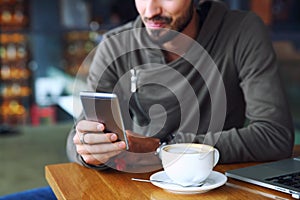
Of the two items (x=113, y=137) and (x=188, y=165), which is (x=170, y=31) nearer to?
(x=113, y=137)

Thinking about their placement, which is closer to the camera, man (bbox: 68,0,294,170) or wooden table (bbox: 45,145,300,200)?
wooden table (bbox: 45,145,300,200)

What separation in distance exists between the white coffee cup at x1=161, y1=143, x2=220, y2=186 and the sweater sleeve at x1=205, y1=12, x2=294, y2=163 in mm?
259

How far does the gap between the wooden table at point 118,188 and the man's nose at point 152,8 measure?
0.53 meters

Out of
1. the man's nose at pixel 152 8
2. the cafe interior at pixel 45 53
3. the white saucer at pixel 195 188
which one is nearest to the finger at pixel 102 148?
the white saucer at pixel 195 188

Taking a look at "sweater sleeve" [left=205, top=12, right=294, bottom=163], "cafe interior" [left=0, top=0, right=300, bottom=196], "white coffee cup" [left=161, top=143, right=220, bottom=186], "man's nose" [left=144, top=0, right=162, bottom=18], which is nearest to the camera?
"white coffee cup" [left=161, top=143, right=220, bottom=186]

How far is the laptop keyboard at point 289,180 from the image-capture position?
1.04 metres

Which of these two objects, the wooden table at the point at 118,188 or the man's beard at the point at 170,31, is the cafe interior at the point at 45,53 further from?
the wooden table at the point at 118,188

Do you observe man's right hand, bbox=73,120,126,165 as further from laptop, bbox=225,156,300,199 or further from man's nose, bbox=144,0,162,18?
man's nose, bbox=144,0,162,18

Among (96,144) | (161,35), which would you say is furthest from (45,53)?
(96,144)

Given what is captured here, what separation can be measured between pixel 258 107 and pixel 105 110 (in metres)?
0.53

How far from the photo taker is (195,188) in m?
1.01

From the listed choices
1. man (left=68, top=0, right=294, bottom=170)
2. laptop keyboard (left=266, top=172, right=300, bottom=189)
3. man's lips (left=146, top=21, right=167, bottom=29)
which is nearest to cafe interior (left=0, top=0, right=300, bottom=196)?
man (left=68, top=0, right=294, bottom=170)

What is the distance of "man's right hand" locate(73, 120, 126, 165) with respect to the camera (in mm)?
1179

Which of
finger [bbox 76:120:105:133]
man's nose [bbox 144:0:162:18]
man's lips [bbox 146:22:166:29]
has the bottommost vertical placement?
finger [bbox 76:120:105:133]
